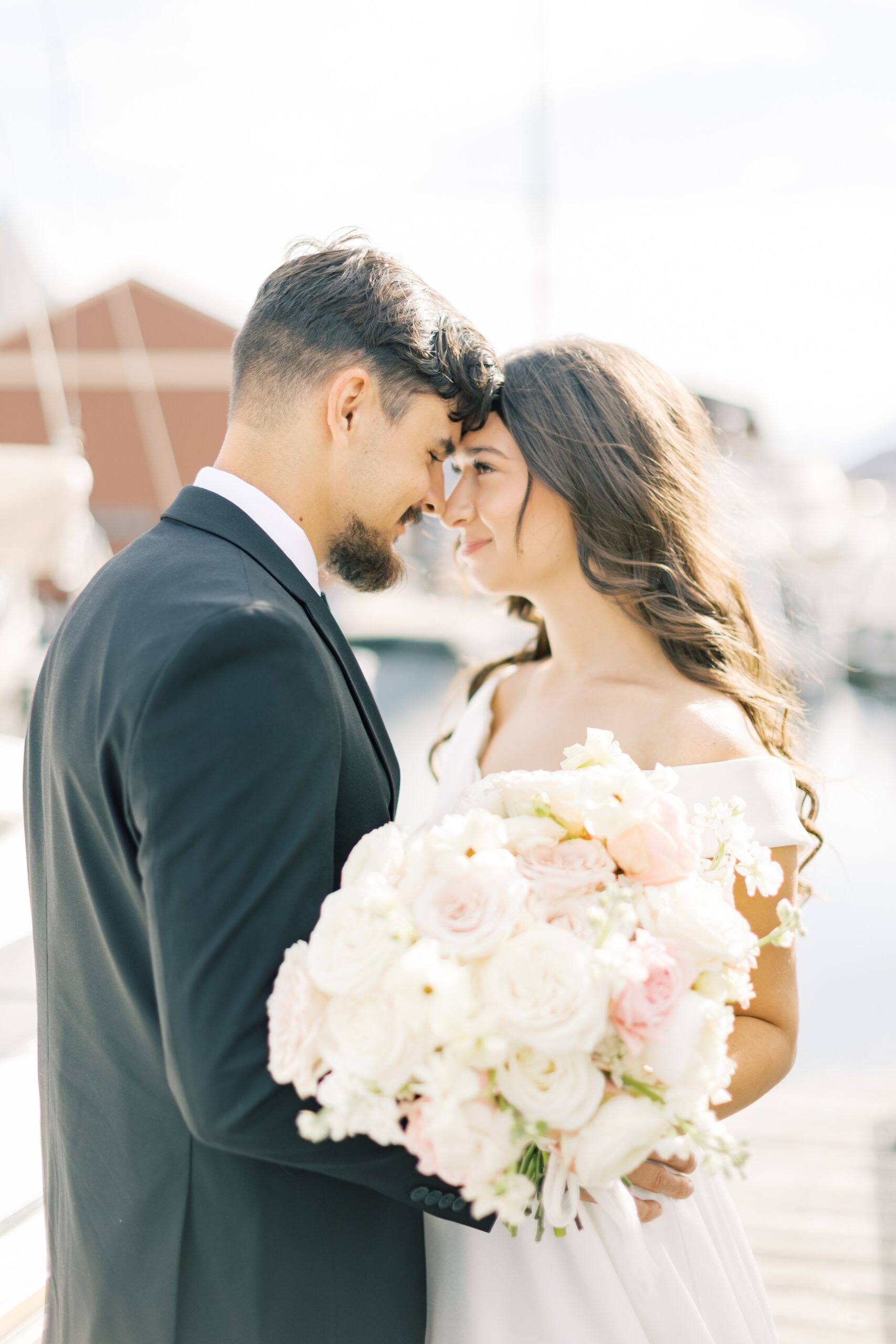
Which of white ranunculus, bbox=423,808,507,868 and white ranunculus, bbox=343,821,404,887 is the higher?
white ranunculus, bbox=423,808,507,868

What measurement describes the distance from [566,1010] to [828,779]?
5.22ft

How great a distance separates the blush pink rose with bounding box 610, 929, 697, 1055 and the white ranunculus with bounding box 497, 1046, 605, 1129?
0.18ft

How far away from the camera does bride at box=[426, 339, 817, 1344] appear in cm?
179

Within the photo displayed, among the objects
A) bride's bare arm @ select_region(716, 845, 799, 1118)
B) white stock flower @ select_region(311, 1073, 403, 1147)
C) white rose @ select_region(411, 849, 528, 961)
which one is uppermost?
white rose @ select_region(411, 849, 528, 961)

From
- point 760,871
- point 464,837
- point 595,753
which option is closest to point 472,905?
point 464,837

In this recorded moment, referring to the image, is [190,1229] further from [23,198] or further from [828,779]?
A: [23,198]

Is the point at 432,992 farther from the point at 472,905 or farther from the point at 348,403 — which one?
the point at 348,403

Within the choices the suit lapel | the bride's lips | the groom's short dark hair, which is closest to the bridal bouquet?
the suit lapel

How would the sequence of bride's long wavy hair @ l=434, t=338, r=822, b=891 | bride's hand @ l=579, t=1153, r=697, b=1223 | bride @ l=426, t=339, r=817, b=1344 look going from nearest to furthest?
bride's hand @ l=579, t=1153, r=697, b=1223
bride @ l=426, t=339, r=817, b=1344
bride's long wavy hair @ l=434, t=338, r=822, b=891

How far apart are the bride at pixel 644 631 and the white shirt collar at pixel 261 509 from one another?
84cm

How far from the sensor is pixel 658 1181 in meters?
1.51

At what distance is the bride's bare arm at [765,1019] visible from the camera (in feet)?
5.74

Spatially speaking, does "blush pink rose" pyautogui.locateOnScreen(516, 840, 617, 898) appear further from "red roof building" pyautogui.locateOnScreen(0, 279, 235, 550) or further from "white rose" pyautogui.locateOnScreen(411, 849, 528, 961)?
"red roof building" pyautogui.locateOnScreen(0, 279, 235, 550)

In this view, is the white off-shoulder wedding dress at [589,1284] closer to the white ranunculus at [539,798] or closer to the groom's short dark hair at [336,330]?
the white ranunculus at [539,798]
